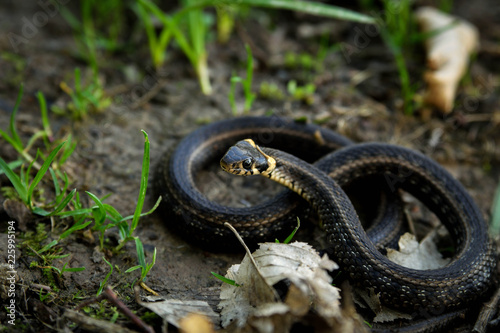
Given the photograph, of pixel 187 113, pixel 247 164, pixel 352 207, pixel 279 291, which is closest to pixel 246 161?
pixel 247 164

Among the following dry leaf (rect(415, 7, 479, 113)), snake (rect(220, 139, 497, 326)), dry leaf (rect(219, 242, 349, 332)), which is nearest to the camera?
dry leaf (rect(219, 242, 349, 332))

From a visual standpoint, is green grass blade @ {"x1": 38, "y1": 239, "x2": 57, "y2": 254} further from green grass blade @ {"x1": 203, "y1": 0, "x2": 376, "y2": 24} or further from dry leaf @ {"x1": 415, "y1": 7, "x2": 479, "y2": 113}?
dry leaf @ {"x1": 415, "y1": 7, "x2": 479, "y2": 113}

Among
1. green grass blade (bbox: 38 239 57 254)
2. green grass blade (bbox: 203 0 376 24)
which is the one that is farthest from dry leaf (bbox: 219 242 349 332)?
green grass blade (bbox: 203 0 376 24)

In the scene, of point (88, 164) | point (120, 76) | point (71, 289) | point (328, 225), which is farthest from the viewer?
point (120, 76)

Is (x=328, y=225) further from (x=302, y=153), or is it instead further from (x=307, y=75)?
(x=307, y=75)

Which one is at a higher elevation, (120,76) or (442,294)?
(120,76)

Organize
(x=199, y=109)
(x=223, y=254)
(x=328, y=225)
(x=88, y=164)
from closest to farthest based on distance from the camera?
(x=328, y=225) < (x=223, y=254) < (x=88, y=164) < (x=199, y=109)

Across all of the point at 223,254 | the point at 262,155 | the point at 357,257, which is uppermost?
the point at 262,155

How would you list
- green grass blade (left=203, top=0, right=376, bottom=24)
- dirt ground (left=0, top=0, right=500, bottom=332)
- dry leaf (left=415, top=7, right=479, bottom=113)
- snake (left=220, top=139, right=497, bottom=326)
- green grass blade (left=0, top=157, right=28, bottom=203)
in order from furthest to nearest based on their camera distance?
dry leaf (left=415, top=7, right=479, bottom=113)
green grass blade (left=203, top=0, right=376, bottom=24)
dirt ground (left=0, top=0, right=500, bottom=332)
green grass blade (left=0, top=157, right=28, bottom=203)
snake (left=220, top=139, right=497, bottom=326)

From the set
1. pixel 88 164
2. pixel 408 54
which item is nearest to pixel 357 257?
pixel 88 164
